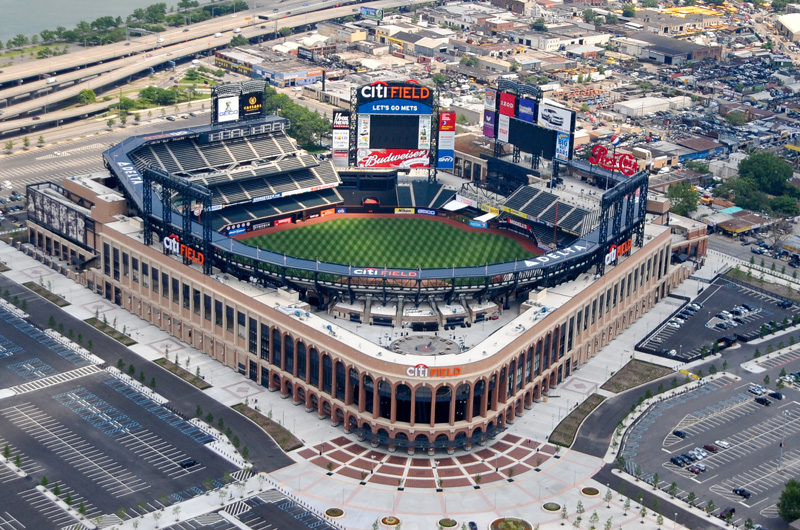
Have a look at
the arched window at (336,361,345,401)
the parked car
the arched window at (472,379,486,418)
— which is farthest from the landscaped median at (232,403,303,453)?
the parked car

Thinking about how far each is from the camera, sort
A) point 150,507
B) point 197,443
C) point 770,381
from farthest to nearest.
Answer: point 770,381
point 197,443
point 150,507

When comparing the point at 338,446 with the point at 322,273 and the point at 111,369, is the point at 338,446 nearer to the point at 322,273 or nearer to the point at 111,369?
the point at 322,273

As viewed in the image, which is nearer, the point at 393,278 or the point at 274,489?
the point at 274,489

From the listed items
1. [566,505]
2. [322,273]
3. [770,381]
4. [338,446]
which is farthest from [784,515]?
[322,273]

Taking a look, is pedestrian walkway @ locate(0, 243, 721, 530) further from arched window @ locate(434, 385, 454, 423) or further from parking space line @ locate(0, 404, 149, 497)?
parking space line @ locate(0, 404, 149, 497)

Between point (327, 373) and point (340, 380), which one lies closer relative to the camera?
point (340, 380)

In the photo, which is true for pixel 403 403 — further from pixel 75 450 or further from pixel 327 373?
pixel 75 450

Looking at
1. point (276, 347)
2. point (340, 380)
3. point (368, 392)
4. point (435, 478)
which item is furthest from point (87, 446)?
A: point (435, 478)

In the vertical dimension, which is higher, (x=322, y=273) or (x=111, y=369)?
(x=322, y=273)
